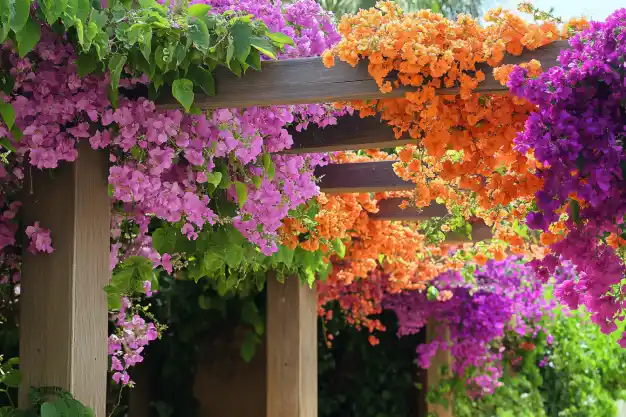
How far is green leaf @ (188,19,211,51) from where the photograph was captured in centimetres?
215

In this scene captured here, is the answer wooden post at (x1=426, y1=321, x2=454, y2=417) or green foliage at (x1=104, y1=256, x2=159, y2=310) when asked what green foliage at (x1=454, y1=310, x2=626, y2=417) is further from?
green foliage at (x1=104, y1=256, x2=159, y2=310)

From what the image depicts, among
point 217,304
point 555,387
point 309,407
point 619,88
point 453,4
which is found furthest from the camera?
point 453,4

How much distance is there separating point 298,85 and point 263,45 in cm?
15

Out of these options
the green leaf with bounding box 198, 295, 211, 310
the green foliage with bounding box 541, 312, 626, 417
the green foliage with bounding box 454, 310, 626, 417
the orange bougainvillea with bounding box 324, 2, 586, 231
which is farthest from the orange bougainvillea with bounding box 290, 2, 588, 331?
the green foliage with bounding box 541, 312, 626, 417

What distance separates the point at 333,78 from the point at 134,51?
0.51 meters

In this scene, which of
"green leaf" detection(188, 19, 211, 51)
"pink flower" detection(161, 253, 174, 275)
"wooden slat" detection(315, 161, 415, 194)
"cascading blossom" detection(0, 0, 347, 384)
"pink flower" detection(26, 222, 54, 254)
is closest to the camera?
"green leaf" detection(188, 19, 211, 51)

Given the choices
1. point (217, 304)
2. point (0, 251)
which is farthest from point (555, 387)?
point (0, 251)

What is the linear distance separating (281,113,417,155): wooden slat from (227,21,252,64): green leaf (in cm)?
66

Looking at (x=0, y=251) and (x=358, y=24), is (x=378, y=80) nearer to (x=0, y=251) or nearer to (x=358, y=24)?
(x=358, y=24)

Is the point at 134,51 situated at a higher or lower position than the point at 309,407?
higher

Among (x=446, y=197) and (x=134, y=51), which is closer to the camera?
(x=134, y=51)

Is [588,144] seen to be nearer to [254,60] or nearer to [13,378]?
[254,60]

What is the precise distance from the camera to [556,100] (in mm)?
1933

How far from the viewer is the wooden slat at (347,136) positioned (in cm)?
281
